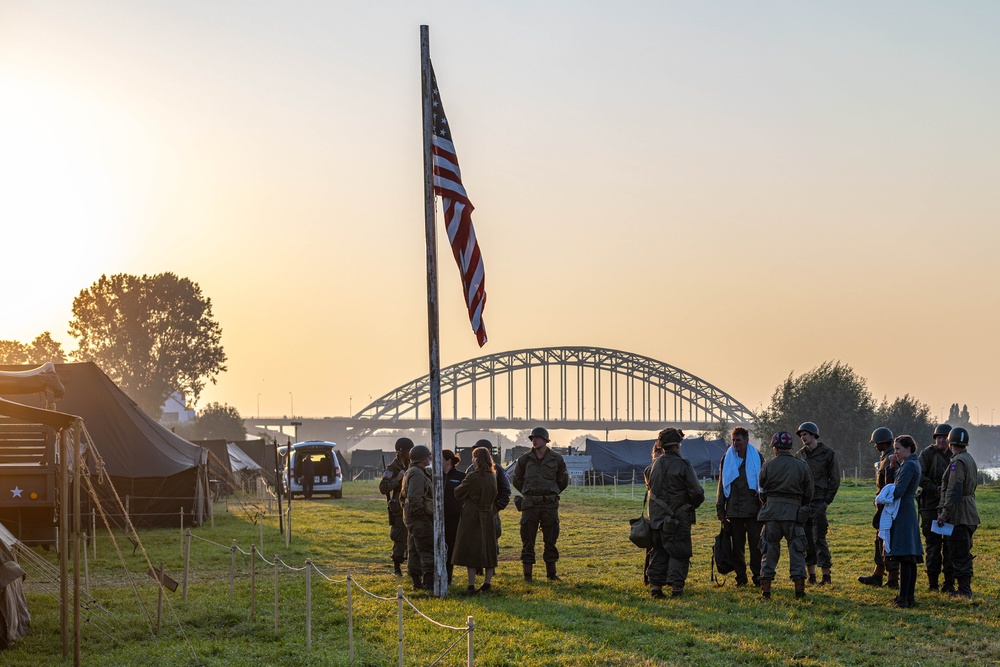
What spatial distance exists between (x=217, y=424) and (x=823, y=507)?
86.1 metres

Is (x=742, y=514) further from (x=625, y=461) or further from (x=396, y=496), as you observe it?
(x=625, y=461)

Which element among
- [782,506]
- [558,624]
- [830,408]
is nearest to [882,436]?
[782,506]

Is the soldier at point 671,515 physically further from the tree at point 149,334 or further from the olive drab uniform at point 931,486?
the tree at point 149,334

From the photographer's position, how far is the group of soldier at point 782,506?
11906 millimetres

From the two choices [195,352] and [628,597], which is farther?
[195,352]

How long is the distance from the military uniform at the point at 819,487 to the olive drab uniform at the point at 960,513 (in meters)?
1.17

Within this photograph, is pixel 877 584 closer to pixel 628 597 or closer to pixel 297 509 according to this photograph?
pixel 628 597

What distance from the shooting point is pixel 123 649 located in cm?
1041

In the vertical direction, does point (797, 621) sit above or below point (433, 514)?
below

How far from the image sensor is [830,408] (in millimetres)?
72500

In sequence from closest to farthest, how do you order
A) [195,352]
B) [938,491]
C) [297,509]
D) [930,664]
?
[930,664] → [938,491] → [297,509] → [195,352]

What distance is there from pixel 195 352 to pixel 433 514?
199 feet

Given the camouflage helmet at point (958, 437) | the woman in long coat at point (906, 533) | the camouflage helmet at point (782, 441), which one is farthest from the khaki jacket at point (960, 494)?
the camouflage helmet at point (782, 441)

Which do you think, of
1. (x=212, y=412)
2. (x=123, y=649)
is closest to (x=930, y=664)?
(x=123, y=649)
